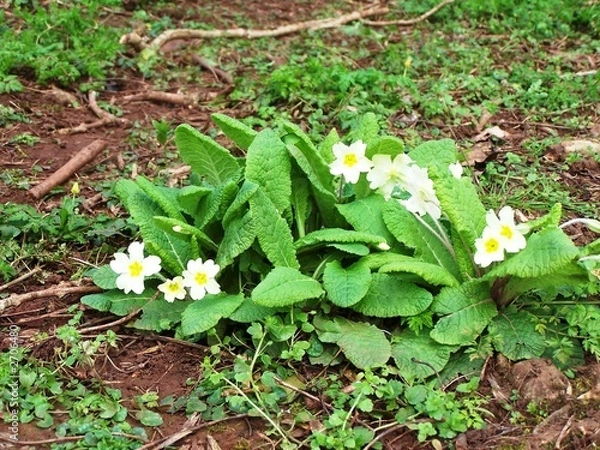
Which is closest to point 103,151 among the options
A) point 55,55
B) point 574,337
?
point 55,55

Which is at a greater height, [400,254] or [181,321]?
[400,254]

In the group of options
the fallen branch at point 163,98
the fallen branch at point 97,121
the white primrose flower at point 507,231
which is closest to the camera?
the white primrose flower at point 507,231

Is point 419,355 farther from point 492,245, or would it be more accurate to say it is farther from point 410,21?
point 410,21

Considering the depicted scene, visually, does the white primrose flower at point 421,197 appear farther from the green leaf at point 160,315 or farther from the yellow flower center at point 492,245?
the green leaf at point 160,315

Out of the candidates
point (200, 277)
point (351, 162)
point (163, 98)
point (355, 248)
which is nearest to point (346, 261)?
point (355, 248)

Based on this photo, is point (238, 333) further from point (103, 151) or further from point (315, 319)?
point (103, 151)

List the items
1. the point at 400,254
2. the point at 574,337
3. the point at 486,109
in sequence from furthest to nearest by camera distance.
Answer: the point at 486,109
the point at 400,254
the point at 574,337

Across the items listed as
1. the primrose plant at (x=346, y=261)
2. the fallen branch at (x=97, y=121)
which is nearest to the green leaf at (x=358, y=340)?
the primrose plant at (x=346, y=261)
